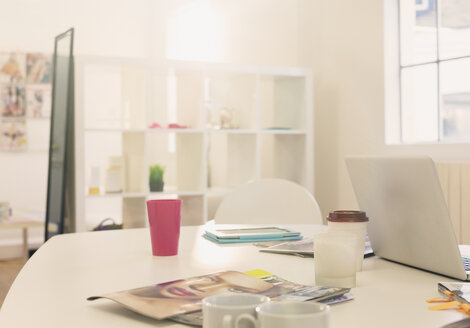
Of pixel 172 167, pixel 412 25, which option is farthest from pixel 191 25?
pixel 412 25

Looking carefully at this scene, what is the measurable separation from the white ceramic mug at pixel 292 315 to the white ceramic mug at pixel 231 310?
0.02 metres

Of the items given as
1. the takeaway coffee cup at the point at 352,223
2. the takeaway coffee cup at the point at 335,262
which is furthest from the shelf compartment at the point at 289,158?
the takeaway coffee cup at the point at 335,262

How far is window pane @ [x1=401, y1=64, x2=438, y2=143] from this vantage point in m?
3.06

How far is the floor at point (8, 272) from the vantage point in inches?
154

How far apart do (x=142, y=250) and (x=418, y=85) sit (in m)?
2.26

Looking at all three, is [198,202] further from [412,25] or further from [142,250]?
[142,250]

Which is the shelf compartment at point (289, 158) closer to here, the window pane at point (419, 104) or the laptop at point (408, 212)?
the window pane at point (419, 104)

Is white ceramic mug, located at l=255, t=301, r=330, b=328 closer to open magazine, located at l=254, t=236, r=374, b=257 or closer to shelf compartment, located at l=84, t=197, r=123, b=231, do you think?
open magazine, located at l=254, t=236, r=374, b=257

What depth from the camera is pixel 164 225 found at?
1.26 metres

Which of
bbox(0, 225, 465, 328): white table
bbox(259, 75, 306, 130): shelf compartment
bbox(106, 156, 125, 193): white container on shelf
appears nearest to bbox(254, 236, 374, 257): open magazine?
bbox(0, 225, 465, 328): white table

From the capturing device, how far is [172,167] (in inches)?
229

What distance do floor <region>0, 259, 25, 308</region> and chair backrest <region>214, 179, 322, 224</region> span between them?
222cm

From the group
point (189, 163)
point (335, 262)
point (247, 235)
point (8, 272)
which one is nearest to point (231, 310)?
point (335, 262)

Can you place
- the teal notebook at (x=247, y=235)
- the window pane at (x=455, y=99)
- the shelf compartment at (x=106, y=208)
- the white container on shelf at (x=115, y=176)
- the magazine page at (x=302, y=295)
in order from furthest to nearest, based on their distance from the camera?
the shelf compartment at (x=106, y=208), the white container on shelf at (x=115, y=176), the window pane at (x=455, y=99), the teal notebook at (x=247, y=235), the magazine page at (x=302, y=295)
